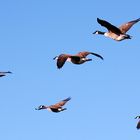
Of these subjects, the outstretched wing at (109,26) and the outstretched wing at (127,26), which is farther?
the outstretched wing at (127,26)

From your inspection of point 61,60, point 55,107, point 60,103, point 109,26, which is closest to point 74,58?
point 61,60

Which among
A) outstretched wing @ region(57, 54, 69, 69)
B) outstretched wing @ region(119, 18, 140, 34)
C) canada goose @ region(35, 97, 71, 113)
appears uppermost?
outstretched wing @ region(119, 18, 140, 34)

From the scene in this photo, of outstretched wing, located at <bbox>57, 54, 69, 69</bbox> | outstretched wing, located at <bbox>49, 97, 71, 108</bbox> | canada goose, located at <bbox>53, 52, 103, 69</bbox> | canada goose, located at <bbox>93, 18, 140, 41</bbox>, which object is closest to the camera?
canada goose, located at <bbox>93, 18, 140, 41</bbox>

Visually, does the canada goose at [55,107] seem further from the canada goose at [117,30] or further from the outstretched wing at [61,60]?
the canada goose at [117,30]

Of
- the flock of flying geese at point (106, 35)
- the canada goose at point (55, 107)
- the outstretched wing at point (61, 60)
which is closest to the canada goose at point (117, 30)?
the flock of flying geese at point (106, 35)

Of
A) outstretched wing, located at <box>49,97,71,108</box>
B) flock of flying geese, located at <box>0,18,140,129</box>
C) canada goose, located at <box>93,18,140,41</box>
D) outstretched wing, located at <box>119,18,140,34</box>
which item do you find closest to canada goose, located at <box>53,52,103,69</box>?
flock of flying geese, located at <box>0,18,140,129</box>

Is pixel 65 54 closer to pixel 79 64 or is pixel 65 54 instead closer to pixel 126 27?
pixel 79 64

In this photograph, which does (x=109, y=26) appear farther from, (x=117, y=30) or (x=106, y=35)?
(x=106, y=35)

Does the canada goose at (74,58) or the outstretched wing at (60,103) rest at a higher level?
the outstretched wing at (60,103)

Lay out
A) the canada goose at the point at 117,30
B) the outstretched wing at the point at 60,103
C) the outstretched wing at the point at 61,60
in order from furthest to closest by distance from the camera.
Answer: the outstretched wing at the point at 60,103, the outstretched wing at the point at 61,60, the canada goose at the point at 117,30

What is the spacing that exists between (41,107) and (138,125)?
5.00 meters

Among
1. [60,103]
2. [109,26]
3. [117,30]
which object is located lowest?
[109,26]

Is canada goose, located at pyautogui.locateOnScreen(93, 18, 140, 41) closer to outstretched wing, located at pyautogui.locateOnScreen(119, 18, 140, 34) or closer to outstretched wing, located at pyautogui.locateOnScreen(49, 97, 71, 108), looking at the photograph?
outstretched wing, located at pyautogui.locateOnScreen(119, 18, 140, 34)

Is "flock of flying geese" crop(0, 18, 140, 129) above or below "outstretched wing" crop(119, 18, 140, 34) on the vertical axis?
below
